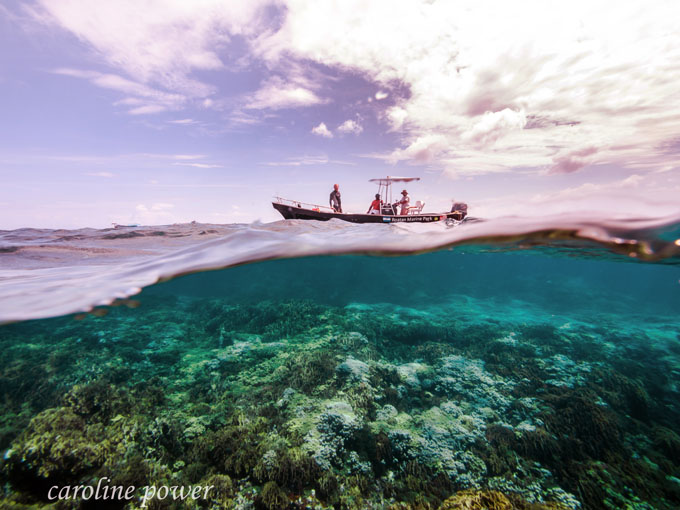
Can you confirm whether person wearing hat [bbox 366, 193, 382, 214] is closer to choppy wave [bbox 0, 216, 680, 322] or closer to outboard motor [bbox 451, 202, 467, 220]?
outboard motor [bbox 451, 202, 467, 220]

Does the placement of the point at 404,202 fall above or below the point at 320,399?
above

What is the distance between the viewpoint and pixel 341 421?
6793mm

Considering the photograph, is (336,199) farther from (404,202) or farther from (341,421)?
(341,421)

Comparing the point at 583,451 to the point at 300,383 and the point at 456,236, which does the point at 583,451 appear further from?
the point at 300,383

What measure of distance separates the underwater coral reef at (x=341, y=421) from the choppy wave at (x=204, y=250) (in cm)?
295

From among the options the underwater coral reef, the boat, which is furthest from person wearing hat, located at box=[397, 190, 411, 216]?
the underwater coral reef

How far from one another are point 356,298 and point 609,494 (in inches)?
752

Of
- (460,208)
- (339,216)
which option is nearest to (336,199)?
(339,216)

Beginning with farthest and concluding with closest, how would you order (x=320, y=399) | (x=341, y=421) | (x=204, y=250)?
(x=204, y=250) < (x=320, y=399) < (x=341, y=421)

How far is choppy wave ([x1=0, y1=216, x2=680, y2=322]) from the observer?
289 inches

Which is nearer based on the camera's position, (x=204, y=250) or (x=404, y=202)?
(x=204, y=250)

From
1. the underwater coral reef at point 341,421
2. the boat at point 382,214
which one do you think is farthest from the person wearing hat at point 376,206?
the underwater coral reef at point 341,421

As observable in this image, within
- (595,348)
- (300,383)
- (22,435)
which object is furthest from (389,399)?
(595,348)

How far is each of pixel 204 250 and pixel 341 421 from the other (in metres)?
7.35
